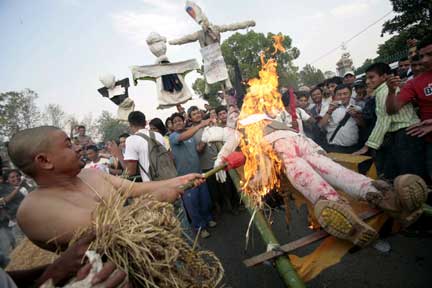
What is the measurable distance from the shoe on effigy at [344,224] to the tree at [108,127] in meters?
49.0

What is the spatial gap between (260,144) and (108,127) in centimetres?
5488

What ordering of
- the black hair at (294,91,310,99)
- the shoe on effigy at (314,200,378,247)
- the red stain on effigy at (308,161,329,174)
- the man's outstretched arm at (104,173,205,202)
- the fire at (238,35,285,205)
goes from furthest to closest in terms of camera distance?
the black hair at (294,91,310,99)
the fire at (238,35,285,205)
the red stain on effigy at (308,161,329,174)
the man's outstretched arm at (104,173,205,202)
the shoe on effigy at (314,200,378,247)

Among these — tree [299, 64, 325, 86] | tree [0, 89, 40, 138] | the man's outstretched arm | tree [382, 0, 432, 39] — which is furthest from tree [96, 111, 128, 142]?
the man's outstretched arm

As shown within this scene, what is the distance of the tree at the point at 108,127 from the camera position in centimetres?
4901

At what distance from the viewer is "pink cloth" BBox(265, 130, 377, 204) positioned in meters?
2.35

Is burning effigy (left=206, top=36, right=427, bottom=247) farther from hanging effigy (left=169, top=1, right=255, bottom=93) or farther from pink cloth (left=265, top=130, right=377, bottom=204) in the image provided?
hanging effigy (left=169, top=1, right=255, bottom=93)

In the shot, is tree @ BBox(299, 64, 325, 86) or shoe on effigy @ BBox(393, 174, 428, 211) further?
tree @ BBox(299, 64, 325, 86)

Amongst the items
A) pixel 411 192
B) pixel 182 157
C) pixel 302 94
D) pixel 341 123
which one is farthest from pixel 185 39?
pixel 411 192

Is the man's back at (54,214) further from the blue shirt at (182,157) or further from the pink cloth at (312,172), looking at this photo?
the blue shirt at (182,157)

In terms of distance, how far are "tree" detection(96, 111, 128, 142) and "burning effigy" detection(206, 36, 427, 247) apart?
47262 mm

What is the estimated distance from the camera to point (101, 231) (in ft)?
4.26

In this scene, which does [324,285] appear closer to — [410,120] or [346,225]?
[346,225]

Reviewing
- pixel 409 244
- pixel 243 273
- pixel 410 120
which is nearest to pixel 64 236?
pixel 243 273

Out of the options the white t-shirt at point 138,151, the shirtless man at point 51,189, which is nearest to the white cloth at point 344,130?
the white t-shirt at point 138,151
